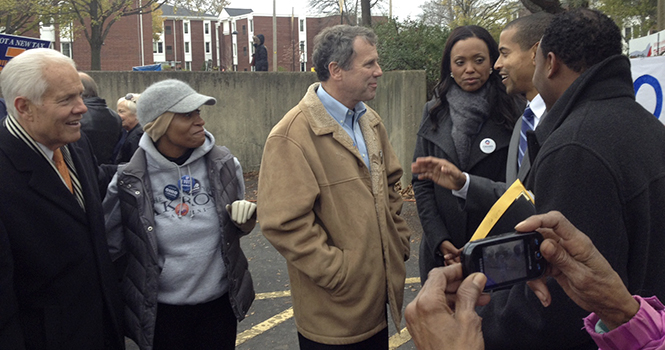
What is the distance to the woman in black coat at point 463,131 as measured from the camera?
3160 millimetres

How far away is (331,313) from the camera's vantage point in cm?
269

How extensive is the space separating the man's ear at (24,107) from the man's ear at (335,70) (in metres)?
1.45

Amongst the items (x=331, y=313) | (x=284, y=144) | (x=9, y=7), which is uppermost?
(x=9, y=7)

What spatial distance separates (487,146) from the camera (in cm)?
315

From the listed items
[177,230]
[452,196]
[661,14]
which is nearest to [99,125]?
[177,230]

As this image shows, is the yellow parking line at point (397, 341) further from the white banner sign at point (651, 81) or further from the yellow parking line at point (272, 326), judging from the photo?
the white banner sign at point (651, 81)

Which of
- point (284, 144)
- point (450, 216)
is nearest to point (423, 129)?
point (450, 216)

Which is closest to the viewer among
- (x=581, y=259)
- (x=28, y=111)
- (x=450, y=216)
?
(x=581, y=259)

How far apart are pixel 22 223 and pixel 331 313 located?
4.75ft

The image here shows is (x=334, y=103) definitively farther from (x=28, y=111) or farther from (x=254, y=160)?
(x=254, y=160)

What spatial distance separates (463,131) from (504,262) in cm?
200

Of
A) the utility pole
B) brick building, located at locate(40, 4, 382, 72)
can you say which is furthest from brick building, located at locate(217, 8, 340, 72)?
the utility pole

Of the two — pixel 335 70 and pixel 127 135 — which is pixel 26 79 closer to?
pixel 335 70

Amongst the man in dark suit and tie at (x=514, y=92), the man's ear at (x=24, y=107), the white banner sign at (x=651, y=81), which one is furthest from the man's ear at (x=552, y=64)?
the white banner sign at (x=651, y=81)
